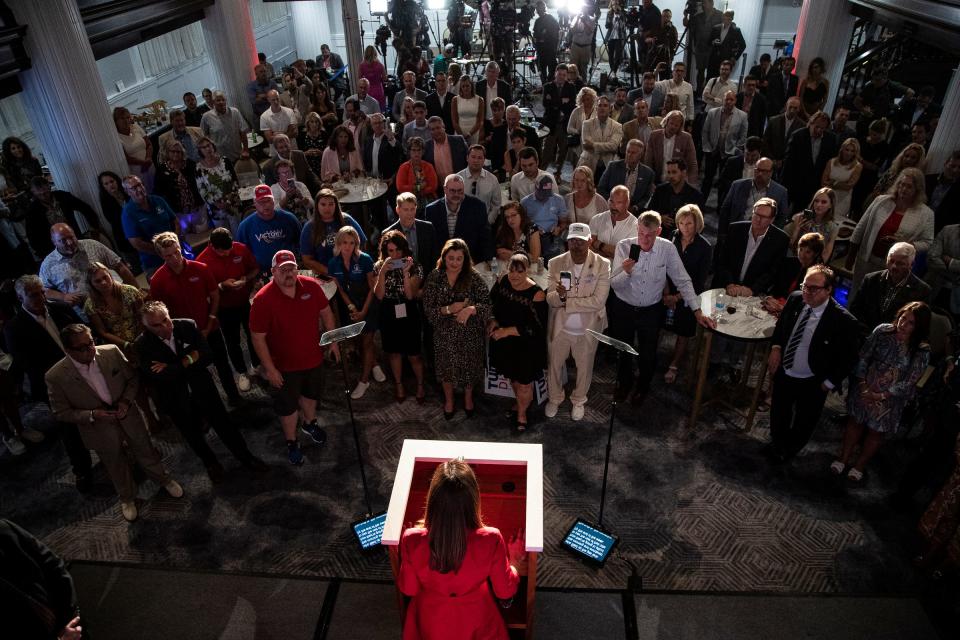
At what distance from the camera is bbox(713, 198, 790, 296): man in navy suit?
477cm

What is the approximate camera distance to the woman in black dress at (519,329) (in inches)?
173

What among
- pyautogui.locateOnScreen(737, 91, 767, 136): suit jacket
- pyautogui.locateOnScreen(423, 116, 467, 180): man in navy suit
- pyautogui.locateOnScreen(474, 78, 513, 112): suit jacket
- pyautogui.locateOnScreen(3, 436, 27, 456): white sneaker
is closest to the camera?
pyautogui.locateOnScreen(3, 436, 27, 456): white sneaker

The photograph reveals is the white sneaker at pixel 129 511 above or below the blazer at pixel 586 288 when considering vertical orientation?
below

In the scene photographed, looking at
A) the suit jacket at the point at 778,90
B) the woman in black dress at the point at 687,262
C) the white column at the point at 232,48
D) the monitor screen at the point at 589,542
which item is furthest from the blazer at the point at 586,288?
the white column at the point at 232,48

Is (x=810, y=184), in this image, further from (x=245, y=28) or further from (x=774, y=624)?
(x=245, y=28)

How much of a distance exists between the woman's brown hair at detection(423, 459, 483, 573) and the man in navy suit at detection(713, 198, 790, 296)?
3314 millimetres

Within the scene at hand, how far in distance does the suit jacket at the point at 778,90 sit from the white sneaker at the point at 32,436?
1017cm

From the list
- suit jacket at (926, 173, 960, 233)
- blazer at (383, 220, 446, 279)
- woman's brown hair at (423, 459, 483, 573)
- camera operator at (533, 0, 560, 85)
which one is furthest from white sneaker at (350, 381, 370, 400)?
camera operator at (533, 0, 560, 85)

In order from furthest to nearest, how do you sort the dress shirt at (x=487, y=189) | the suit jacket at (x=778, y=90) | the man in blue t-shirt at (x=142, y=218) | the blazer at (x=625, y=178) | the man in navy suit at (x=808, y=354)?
the suit jacket at (x=778, y=90), the blazer at (x=625, y=178), the dress shirt at (x=487, y=189), the man in blue t-shirt at (x=142, y=218), the man in navy suit at (x=808, y=354)

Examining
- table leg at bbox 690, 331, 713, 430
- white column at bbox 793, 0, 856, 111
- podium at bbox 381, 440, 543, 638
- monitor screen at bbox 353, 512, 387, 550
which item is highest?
white column at bbox 793, 0, 856, 111

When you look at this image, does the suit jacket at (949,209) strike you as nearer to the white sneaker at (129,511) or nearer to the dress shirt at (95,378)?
the dress shirt at (95,378)

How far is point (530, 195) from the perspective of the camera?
5.78 metres

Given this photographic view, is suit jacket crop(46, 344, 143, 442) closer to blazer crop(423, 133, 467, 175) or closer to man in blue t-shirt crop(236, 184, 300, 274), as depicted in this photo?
man in blue t-shirt crop(236, 184, 300, 274)

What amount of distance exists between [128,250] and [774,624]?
263 inches
